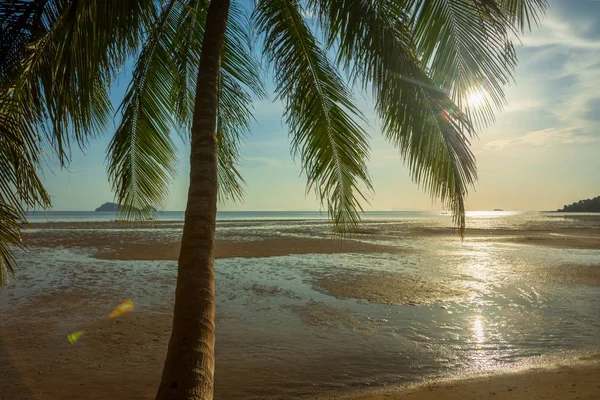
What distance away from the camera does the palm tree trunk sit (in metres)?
2.80

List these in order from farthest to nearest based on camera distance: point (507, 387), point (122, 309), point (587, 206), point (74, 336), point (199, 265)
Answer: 1. point (587, 206)
2. point (122, 309)
3. point (74, 336)
4. point (507, 387)
5. point (199, 265)

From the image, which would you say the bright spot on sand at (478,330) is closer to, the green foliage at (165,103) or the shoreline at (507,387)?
the shoreline at (507,387)

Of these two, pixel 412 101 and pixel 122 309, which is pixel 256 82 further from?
pixel 122 309

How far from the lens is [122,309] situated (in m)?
8.85

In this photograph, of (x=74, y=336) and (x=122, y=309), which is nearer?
(x=74, y=336)

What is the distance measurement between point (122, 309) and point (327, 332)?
4.51 m

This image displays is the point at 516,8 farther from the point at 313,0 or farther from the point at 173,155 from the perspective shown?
the point at 173,155

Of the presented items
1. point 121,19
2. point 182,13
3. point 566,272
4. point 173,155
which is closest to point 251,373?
point 173,155

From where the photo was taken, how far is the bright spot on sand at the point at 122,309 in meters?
8.43

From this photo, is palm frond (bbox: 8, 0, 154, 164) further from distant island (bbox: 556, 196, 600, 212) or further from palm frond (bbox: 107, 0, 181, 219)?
distant island (bbox: 556, 196, 600, 212)

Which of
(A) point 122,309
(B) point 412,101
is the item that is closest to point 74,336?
(A) point 122,309

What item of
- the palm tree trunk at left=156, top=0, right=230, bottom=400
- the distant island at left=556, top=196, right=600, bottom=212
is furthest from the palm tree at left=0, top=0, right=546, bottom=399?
the distant island at left=556, top=196, right=600, bottom=212

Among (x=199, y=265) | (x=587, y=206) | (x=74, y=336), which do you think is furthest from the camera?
(x=587, y=206)

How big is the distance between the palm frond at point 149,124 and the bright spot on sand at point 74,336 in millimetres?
2603
